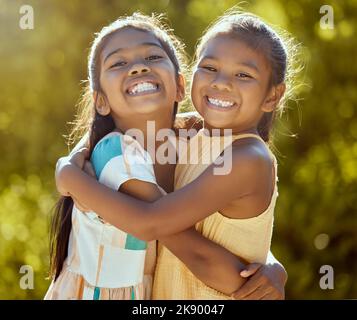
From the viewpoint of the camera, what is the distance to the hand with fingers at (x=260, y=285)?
2.52 metres

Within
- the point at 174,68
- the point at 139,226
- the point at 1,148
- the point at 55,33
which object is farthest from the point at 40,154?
the point at 139,226

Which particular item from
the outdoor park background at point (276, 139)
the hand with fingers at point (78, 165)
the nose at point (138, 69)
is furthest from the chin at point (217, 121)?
the outdoor park background at point (276, 139)

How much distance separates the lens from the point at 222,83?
2.58 m

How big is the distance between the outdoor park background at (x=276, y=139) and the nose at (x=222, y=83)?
2.38m

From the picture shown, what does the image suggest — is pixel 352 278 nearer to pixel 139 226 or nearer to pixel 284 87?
pixel 284 87

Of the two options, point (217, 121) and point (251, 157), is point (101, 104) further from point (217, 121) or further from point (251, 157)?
point (251, 157)

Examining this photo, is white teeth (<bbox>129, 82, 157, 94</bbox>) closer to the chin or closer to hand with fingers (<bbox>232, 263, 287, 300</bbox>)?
the chin

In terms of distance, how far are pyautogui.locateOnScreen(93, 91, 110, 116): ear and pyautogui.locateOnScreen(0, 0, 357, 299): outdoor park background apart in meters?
2.34

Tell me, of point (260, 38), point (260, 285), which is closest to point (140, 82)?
point (260, 38)

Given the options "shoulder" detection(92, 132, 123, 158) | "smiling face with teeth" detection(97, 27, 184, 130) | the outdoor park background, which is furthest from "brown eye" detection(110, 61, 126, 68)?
the outdoor park background

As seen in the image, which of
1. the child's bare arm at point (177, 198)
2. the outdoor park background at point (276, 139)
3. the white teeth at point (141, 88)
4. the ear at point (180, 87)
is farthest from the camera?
the outdoor park background at point (276, 139)

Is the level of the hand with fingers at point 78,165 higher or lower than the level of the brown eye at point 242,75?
lower

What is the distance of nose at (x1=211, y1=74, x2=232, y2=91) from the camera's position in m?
2.58

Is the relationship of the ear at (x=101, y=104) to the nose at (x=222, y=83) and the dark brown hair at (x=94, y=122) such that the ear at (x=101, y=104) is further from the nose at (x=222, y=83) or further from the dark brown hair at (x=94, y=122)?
the nose at (x=222, y=83)
